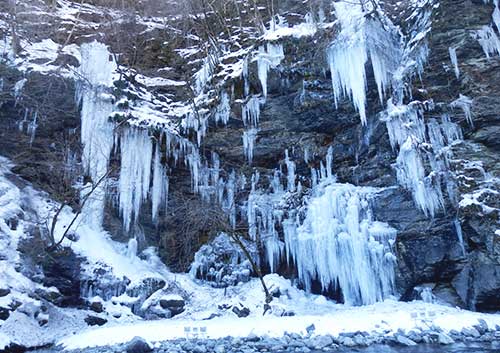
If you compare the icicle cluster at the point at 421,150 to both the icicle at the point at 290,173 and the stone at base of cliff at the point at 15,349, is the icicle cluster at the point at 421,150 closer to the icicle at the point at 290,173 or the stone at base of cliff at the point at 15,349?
the icicle at the point at 290,173

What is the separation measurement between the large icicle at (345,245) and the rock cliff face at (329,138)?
1.11 ft

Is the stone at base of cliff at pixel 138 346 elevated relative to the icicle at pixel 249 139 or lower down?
lower down

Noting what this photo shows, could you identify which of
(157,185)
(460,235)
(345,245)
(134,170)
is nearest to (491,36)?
(460,235)

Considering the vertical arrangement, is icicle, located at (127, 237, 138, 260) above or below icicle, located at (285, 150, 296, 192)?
below

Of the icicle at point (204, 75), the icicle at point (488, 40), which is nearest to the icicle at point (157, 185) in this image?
the icicle at point (204, 75)

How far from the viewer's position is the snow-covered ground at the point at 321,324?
8016mm

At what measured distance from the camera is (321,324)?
8547 millimetres

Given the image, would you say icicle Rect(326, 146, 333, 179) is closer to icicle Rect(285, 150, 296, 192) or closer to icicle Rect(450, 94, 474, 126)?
icicle Rect(285, 150, 296, 192)

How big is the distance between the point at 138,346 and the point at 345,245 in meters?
5.73

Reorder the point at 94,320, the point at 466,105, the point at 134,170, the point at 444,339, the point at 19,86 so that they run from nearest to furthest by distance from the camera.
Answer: the point at 444,339 → the point at 466,105 → the point at 94,320 → the point at 19,86 → the point at 134,170

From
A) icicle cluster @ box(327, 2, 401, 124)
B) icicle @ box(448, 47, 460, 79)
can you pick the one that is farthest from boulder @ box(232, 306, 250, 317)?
icicle @ box(448, 47, 460, 79)

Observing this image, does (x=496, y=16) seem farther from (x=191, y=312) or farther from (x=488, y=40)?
(x=191, y=312)

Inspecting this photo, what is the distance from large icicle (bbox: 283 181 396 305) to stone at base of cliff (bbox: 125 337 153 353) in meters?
5.06

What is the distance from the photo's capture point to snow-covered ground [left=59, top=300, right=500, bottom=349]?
8.02 m
